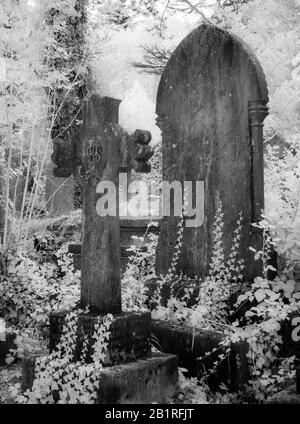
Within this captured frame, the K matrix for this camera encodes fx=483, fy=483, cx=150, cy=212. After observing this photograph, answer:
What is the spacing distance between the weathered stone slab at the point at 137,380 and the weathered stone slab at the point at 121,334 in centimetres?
7

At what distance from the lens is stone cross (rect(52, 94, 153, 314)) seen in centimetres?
337

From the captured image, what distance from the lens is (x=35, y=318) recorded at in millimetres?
4496

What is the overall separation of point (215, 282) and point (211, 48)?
2225 mm

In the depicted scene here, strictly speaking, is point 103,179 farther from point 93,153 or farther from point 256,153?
point 256,153

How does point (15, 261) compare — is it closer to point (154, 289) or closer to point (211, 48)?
point (154, 289)

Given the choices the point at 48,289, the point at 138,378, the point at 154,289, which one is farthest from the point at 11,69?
the point at 138,378

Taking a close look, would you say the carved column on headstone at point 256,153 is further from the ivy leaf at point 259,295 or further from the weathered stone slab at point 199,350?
the weathered stone slab at point 199,350

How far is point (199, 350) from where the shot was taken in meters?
3.67

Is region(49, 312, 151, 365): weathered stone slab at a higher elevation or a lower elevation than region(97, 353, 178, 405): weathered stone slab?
higher

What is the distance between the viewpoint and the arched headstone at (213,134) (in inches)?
170

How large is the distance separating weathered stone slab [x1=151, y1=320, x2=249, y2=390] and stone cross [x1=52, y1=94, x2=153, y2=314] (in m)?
0.68

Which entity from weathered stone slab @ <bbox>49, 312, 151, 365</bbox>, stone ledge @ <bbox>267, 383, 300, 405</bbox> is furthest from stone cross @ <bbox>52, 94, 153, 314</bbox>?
stone ledge @ <bbox>267, 383, 300, 405</bbox>

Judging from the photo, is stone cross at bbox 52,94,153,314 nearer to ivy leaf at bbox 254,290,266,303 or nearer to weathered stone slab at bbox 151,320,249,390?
weathered stone slab at bbox 151,320,249,390

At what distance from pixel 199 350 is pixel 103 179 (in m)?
1.48
